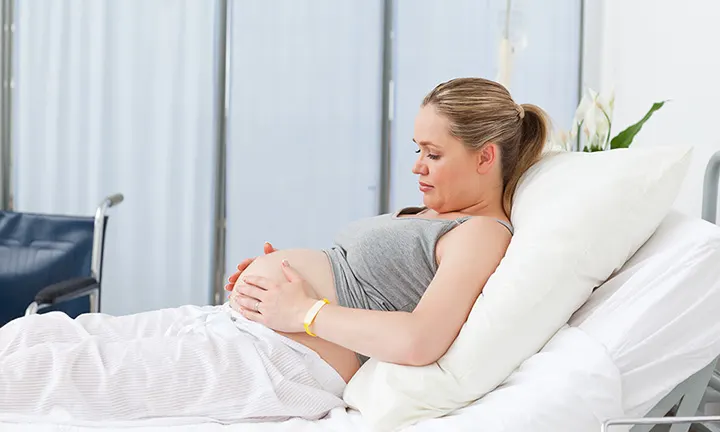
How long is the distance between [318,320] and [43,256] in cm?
152

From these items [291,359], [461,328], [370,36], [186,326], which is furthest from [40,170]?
[461,328]

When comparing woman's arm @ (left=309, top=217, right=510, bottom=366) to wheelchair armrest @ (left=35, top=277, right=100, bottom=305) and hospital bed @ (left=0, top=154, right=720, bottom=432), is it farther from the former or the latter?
wheelchair armrest @ (left=35, top=277, right=100, bottom=305)

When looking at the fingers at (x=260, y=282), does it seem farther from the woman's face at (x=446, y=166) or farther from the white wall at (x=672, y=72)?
the white wall at (x=672, y=72)

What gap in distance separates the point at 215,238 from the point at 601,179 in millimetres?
2308

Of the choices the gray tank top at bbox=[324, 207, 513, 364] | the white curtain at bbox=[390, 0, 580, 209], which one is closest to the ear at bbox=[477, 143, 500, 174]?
the gray tank top at bbox=[324, 207, 513, 364]

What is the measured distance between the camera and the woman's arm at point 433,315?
1.13m

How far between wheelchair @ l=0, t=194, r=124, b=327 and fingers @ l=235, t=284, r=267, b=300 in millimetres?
1088

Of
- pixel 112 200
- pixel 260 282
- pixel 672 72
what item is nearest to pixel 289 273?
pixel 260 282

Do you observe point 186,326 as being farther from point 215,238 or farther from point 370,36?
point 370,36

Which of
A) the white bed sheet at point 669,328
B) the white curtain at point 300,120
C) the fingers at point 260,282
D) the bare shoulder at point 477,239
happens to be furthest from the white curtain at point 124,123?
the white bed sheet at point 669,328

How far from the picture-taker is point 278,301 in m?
1.30

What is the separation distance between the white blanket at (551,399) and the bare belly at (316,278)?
0.25 m

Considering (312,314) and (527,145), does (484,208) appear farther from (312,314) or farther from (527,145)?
(312,314)

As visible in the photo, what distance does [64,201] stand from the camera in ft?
10.6
